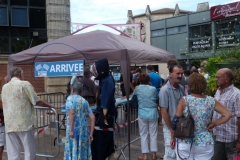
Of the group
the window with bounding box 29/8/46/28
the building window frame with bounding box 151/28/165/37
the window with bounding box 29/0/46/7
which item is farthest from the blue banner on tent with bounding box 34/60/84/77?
the building window frame with bounding box 151/28/165/37

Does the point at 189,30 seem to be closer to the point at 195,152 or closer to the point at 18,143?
the point at 18,143

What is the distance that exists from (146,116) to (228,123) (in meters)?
2.37

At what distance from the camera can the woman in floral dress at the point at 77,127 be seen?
547 centimetres

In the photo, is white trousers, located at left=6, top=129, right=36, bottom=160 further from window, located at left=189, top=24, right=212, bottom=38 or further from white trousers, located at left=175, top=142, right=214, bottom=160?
window, located at left=189, top=24, right=212, bottom=38

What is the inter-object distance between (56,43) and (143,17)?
50221 mm

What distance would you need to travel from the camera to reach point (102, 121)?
5.87m

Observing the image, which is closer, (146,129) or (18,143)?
(18,143)

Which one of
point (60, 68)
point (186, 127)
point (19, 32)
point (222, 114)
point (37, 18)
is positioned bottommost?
point (186, 127)

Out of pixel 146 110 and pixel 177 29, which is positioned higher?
pixel 177 29

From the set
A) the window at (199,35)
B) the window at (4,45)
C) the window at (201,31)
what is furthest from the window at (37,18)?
the window at (201,31)

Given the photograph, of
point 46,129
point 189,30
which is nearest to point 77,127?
point 46,129

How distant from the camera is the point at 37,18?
17.5 metres

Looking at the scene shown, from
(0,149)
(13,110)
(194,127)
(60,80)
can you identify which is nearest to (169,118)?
(194,127)

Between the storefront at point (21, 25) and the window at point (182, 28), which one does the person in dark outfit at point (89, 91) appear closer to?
the storefront at point (21, 25)
